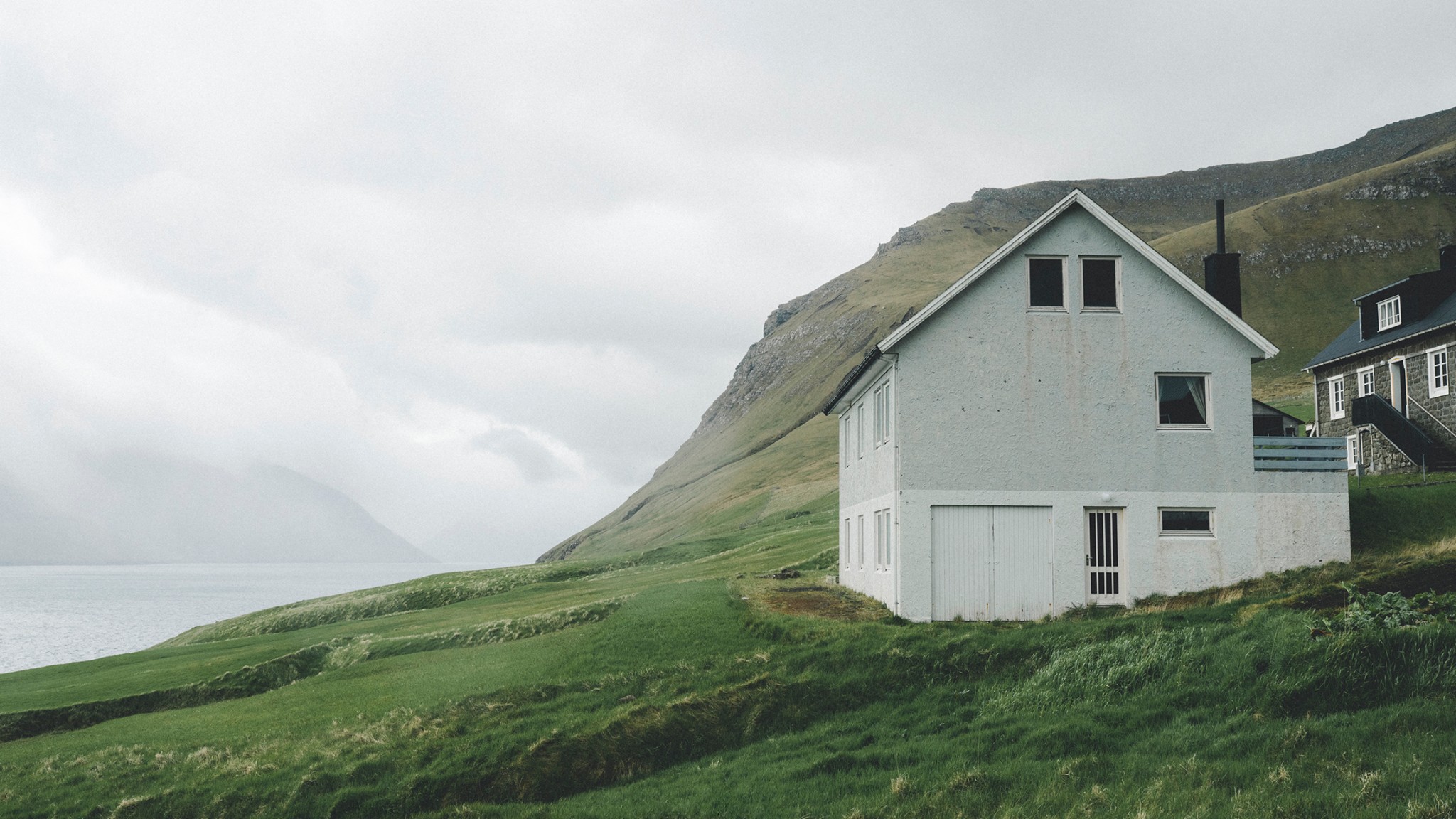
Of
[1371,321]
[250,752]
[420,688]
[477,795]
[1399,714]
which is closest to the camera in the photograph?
[1399,714]

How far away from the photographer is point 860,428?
35156 millimetres

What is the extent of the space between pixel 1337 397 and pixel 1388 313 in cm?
544

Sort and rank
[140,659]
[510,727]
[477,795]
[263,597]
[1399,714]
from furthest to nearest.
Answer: [263,597]
[140,659]
[510,727]
[477,795]
[1399,714]

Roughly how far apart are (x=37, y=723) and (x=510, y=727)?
705 inches

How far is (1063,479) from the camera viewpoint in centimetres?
2698

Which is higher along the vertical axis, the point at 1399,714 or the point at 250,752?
the point at 1399,714

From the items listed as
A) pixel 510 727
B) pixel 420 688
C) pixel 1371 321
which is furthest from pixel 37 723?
pixel 1371 321

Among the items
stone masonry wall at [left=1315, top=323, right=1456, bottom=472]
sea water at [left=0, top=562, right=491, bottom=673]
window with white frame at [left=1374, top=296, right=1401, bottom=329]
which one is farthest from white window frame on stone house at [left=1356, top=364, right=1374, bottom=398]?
sea water at [left=0, top=562, right=491, bottom=673]

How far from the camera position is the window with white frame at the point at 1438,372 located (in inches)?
1603

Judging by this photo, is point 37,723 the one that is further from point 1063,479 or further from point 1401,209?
point 1401,209

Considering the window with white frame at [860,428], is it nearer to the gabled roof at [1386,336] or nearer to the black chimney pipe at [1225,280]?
the black chimney pipe at [1225,280]

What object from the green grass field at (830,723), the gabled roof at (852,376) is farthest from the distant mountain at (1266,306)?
the green grass field at (830,723)

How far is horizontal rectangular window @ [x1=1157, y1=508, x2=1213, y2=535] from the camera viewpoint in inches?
1064

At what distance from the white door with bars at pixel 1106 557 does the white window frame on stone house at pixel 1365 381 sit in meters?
27.4
